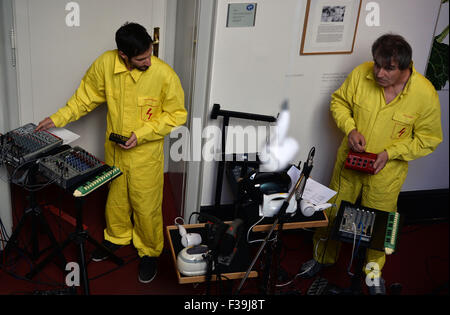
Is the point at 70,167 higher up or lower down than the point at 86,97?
lower down

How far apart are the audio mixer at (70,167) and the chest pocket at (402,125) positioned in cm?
157

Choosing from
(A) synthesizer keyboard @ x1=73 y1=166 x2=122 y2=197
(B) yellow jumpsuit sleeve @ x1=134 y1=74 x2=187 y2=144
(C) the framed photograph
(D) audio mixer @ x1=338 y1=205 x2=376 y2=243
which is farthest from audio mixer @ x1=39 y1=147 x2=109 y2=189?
(C) the framed photograph

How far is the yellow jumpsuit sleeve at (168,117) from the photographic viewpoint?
2324 mm

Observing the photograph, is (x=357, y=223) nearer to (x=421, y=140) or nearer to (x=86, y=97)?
(x=421, y=140)

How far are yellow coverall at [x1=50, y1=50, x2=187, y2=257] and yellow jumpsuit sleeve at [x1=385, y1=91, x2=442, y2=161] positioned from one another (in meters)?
1.19

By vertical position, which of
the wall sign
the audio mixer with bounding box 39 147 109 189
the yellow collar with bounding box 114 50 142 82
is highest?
the wall sign

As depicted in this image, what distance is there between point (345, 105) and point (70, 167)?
1563 millimetres

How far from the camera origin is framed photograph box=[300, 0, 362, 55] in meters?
2.52

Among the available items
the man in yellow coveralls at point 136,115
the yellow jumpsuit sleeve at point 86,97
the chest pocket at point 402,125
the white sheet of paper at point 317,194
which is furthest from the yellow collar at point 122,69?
the chest pocket at point 402,125

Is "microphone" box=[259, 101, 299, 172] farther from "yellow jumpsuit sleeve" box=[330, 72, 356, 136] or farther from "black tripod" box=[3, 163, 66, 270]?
"black tripod" box=[3, 163, 66, 270]

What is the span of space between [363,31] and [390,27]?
188mm

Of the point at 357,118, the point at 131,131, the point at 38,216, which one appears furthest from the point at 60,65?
the point at 357,118

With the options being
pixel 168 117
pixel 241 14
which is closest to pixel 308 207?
pixel 168 117

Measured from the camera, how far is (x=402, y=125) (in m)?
2.39
